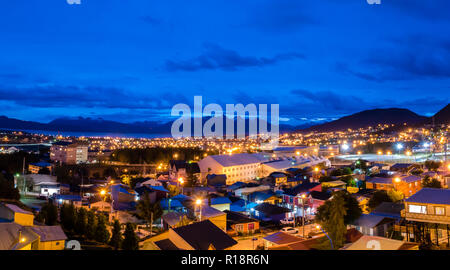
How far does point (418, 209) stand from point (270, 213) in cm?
410

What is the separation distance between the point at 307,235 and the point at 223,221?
198 cm

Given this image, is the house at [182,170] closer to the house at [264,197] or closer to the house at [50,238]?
the house at [264,197]

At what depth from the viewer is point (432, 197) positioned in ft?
21.8

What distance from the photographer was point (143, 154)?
25984 mm

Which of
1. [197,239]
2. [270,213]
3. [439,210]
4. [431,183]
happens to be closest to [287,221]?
[270,213]

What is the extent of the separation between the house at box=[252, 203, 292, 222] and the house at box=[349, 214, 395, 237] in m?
2.22

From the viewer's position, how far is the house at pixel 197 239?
543cm

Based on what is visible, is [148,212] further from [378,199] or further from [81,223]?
[378,199]

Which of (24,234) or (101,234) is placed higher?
(24,234)

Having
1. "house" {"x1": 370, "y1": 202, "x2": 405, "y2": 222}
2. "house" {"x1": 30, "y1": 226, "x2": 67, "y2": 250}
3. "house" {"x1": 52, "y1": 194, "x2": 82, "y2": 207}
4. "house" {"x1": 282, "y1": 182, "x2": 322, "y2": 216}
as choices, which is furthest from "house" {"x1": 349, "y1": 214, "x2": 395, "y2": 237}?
"house" {"x1": 52, "y1": 194, "x2": 82, "y2": 207}

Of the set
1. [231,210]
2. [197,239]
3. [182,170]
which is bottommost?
[231,210]

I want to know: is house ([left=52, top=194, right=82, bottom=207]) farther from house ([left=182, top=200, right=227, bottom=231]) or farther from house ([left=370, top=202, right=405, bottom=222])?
house ([left=370, top=202, right=405, bottom=222])
